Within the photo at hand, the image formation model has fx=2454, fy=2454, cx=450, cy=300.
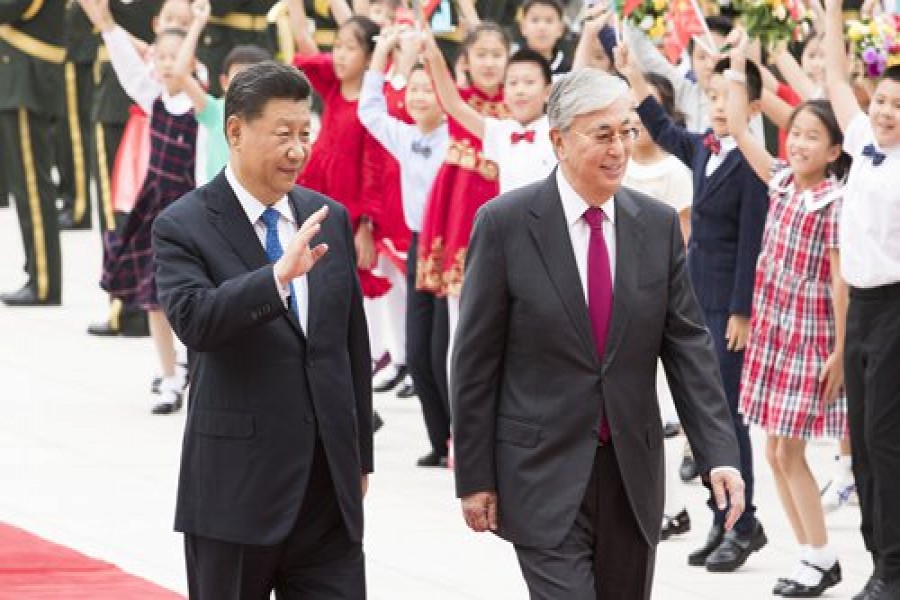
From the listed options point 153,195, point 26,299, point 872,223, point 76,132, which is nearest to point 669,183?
point 872,223

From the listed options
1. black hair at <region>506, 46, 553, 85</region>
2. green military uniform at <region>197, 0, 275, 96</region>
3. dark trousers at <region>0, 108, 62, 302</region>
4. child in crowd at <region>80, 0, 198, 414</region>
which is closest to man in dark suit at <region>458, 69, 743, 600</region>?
black hair at <region>506, 46, 553, 85</region>

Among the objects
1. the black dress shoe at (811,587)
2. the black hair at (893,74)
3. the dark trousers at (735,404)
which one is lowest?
the black dress shoe at (811,587)

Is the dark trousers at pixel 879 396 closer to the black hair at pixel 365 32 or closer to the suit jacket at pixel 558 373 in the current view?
the suit jacket at pixel 558 373

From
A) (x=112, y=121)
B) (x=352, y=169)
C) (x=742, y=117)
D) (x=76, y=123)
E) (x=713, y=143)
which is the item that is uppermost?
(x=742, y=117)

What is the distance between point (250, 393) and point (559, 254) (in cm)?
84

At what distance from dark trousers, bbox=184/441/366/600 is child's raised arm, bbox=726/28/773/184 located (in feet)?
11.5

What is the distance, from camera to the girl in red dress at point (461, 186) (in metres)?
10.4

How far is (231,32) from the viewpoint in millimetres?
16875

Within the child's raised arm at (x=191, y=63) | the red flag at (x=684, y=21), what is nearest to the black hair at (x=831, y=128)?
the red flag at (x=684, y=21)

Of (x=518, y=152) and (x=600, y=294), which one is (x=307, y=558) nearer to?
(x=600, y=294)

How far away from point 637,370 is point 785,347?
278cm

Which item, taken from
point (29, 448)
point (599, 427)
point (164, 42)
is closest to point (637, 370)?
point (599, 427)

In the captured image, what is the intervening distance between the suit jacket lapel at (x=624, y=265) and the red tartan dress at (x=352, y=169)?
557 centimetres

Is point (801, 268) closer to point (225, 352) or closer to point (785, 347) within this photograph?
point (785, 347)
